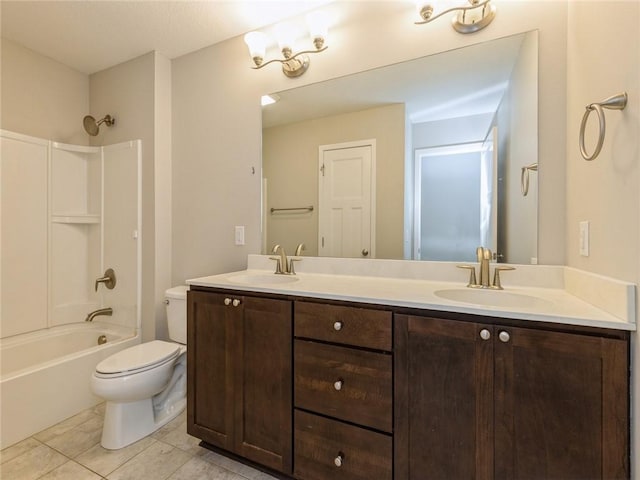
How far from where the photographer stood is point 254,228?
A: 1951mm

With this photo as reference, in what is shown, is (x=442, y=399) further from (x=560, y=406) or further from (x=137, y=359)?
(x=137, y=359)

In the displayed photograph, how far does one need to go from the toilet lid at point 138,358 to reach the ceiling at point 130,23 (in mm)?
2038

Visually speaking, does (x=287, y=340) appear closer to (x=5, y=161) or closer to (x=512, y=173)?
(x=512, y=173)

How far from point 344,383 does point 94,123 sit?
2829 mm

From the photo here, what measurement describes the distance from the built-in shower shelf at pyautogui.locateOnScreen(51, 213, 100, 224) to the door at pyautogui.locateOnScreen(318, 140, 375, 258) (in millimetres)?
2033

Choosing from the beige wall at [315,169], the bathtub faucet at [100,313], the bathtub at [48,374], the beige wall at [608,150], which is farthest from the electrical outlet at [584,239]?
the bathtub faucet at [100,313]

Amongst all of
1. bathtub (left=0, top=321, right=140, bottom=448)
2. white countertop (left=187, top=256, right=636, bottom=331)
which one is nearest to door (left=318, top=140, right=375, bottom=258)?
white countertop (left=187, top=256, right=636, bottom=331)

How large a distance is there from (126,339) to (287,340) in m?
1.65

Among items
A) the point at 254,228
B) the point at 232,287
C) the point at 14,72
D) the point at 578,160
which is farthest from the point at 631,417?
the point at 14,72

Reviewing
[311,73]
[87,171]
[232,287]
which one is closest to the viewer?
[232,287]

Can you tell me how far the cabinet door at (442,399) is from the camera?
2.99 ft

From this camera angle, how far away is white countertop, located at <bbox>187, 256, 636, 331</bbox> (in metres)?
0.81

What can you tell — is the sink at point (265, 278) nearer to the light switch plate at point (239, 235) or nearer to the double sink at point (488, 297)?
the light switch plate at point (239, 235)

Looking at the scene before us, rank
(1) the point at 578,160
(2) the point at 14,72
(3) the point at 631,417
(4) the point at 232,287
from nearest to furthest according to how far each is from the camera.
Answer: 1. (3) the point at 631,417
2. (1) the point at 578,160
3. (4) the point at 232,287
4. (2) the point at 14,72
